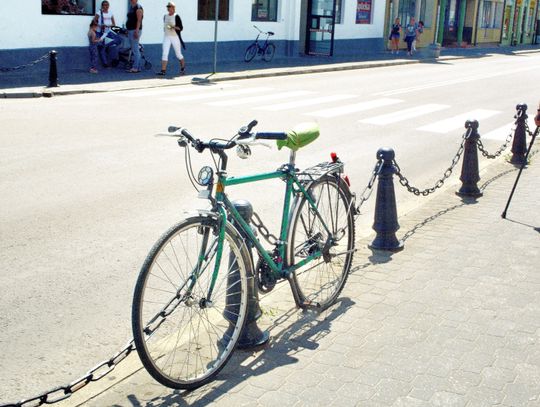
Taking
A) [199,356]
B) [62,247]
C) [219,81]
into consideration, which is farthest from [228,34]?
[199,356]

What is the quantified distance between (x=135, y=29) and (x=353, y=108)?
25.1 ft

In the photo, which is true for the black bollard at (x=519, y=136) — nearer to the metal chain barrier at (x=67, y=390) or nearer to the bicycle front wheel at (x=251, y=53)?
the metal chain barrier at (x=67, y=390)

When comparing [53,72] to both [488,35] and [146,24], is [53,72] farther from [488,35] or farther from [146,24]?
[488,35]

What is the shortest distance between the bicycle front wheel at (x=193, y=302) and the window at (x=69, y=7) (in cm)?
1839

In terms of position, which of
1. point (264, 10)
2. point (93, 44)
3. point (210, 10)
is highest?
point (264, 10)

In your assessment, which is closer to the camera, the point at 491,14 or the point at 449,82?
the point at 449,82

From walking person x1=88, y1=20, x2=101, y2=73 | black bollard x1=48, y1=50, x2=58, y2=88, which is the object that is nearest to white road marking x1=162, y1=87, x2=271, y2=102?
black bollard x1=48, y1=50, x2=58, y2=88

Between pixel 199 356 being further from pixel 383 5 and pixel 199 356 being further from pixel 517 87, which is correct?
pixel 383 5

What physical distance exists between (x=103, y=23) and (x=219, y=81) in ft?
11.7

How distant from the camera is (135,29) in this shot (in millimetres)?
21703

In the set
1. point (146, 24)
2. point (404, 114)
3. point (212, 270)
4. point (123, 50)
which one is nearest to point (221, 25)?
point (146, 24)

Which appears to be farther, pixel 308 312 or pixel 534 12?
pixel 534 12

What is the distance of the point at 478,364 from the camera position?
4.39 meters

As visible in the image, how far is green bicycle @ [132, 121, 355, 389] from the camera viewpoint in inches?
156
